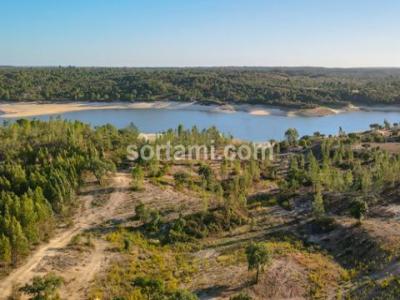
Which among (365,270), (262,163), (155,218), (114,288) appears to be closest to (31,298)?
(114,288)

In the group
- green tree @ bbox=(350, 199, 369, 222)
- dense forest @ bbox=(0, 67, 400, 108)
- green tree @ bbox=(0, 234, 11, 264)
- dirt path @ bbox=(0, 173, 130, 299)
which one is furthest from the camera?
dense forest @ bbox=(0, 67, 400, 108)

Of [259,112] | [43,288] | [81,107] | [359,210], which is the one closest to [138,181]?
[359,210]

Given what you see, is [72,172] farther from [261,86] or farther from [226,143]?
[261,86]

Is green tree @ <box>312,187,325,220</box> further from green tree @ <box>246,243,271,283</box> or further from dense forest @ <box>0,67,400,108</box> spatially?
dense forest @ <box>0,67,400,108</box>

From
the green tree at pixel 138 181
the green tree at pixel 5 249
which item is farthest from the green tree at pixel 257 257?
the green tree at pixel 138 181

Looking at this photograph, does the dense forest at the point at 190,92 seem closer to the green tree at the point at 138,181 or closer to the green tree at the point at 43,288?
the green tree at the point at 138,181

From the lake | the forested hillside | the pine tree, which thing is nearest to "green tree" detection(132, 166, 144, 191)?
the forested hillside

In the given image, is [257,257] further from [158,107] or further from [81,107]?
[81,107]
